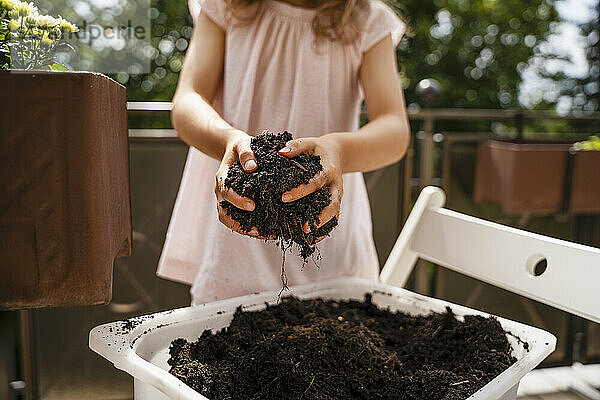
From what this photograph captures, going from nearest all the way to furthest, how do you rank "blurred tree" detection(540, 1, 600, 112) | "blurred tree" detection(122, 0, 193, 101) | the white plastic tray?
the white plastic tray
"blurred tree" detection(122, 0, 193, 101)
"blurred tree" detection(540, 1, 600, 112)

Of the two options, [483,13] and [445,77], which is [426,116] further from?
[483,13]

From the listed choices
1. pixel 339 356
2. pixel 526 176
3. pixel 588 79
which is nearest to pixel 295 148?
pixel 339 356

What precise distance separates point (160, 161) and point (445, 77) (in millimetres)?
5175

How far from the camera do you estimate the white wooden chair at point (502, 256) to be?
0.77 m

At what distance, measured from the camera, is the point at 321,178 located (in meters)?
0.64

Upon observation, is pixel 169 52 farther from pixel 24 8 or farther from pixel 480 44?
pixel 24 8

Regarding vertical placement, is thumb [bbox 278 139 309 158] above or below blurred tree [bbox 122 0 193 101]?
above

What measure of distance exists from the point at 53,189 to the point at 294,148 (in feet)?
0.89

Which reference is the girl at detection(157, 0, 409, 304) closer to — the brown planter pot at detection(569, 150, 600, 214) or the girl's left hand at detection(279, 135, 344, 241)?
the girl's left hand at detection(279, 135, 344, 241)

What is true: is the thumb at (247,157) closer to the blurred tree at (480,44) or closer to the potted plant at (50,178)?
the potted plant at (50,178)

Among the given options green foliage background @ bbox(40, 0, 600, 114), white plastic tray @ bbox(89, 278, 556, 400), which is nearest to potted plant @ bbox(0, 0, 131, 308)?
white plastic tray @ bbox(89, 278, 556, 400)

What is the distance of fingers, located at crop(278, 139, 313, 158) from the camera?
2.12 ft

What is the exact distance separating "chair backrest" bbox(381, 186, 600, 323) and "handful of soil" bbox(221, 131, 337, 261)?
15.0 inches

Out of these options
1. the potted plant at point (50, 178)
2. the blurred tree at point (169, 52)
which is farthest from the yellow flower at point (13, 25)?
the blurred tree at point (169, 52)
